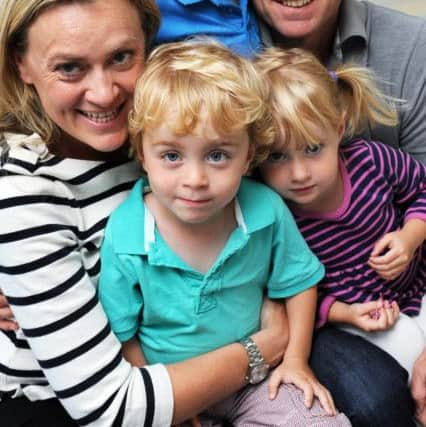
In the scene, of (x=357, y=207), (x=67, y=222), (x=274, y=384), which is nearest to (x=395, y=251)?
(x=357, y=207)

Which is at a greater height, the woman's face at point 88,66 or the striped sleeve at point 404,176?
the woman's face at point 88,66

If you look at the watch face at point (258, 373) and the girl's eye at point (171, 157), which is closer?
the girl's eye at point (171, 157)

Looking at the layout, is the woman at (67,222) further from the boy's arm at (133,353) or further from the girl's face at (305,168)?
the girl's face at (305,168)

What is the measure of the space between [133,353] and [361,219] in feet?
1.69

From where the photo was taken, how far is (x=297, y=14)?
4.40 feet

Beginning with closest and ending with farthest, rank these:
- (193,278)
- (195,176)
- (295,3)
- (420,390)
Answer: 1. (195,176)
2. (193,278)
3. (420,390)
4. (295,3)

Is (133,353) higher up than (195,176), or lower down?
lower down

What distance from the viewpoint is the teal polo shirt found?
1.08 m

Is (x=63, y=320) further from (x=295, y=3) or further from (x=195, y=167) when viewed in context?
(x=295, y=3)

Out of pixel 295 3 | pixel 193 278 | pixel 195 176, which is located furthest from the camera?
pixel 295 3

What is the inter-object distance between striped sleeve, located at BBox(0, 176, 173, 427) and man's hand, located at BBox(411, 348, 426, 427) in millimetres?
485

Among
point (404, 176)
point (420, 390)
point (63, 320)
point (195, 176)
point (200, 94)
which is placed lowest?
point (420, 390)

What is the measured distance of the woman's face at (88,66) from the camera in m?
1.01

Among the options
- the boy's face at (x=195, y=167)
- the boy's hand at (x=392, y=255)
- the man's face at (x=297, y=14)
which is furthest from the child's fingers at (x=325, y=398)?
the man's face at (x=297, y=14)
